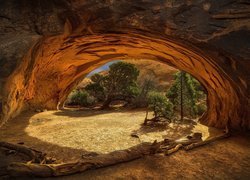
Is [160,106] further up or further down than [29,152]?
further up

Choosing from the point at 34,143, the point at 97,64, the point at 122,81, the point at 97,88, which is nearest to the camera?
the point at 34,143

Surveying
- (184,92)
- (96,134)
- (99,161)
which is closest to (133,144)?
(96,134)

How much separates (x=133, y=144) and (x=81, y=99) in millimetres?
17045

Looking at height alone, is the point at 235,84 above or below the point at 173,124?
above

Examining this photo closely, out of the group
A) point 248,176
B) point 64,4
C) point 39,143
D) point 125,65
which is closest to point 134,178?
point 248,176

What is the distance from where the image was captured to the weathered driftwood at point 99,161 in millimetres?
4781

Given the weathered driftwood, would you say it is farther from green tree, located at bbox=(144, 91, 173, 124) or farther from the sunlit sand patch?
green tree, located at bbox=(144, 91, 173, 124)

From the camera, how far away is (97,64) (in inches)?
560

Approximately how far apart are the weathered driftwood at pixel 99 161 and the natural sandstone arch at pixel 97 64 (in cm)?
273

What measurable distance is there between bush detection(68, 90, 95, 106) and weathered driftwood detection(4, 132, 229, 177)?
1721cm

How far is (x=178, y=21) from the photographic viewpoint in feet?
22.6

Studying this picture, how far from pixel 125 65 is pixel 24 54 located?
16.2 m

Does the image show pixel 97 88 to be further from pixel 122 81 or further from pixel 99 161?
pixel 99 161

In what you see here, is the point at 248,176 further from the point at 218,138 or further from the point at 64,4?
the point at 64,4
